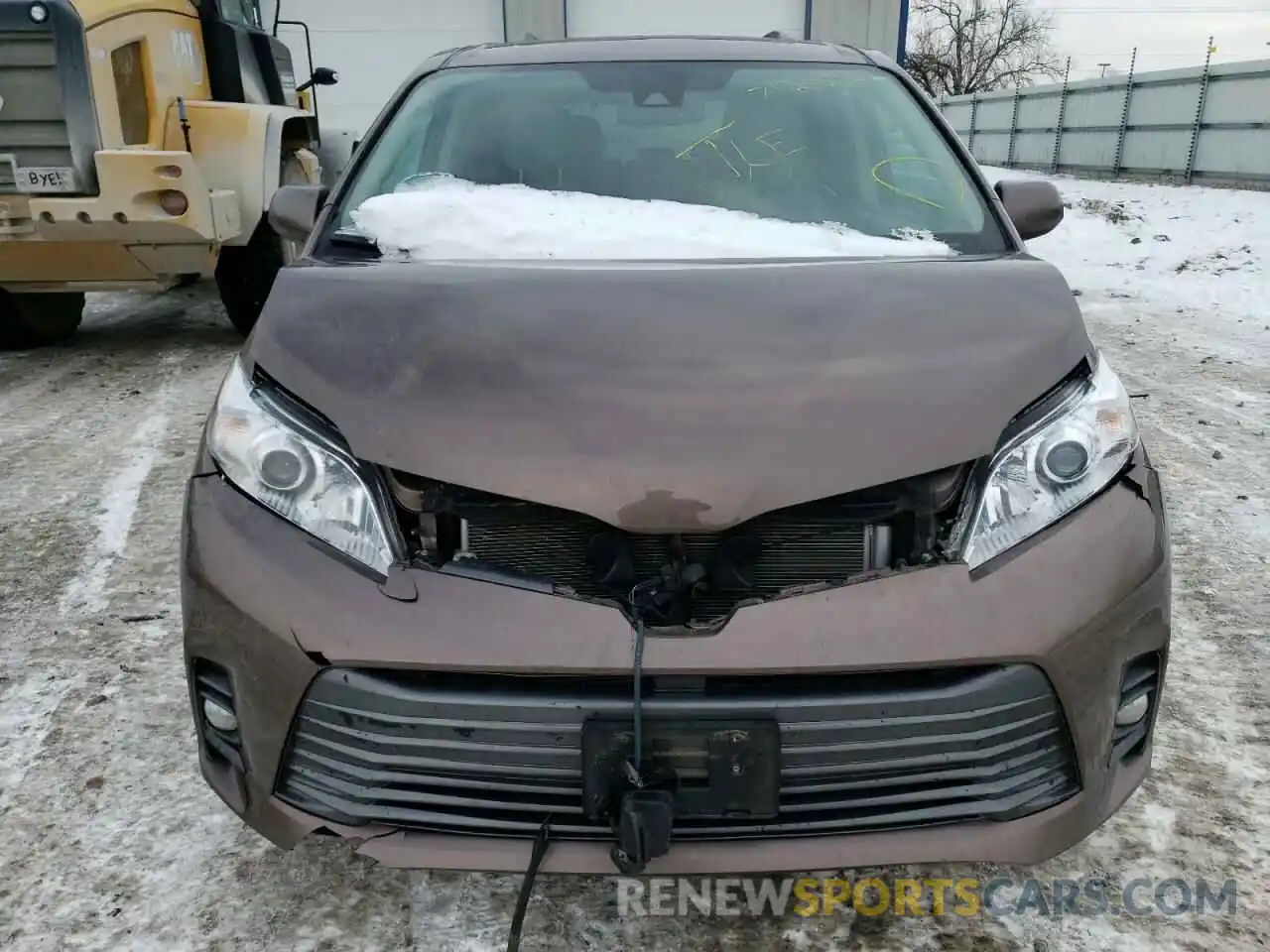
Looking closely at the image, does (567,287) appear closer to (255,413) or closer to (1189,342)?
(255,413)

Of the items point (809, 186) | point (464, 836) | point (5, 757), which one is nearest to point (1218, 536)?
point (809, 186)

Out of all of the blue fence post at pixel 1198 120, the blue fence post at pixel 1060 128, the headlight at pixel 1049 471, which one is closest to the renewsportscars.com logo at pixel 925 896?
the headlight at pixel 1049 471

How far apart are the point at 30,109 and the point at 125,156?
2.02 feet

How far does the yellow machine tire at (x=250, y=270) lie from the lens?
649 cm

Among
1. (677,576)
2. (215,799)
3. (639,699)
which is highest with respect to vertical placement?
(677,576)

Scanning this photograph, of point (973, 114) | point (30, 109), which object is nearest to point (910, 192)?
point (30, 109)

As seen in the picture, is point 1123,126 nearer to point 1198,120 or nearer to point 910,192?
point 1198,120

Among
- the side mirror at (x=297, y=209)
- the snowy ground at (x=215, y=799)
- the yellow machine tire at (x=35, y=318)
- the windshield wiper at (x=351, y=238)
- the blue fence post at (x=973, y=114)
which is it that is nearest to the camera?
the snowy ground at (x=215, y=799)

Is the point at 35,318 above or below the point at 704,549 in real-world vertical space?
below

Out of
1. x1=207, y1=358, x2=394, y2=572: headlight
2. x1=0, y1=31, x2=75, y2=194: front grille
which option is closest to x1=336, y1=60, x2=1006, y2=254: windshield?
x1=207, y1=358, x2=394, y2=572: headlight

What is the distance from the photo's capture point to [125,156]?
210 inches

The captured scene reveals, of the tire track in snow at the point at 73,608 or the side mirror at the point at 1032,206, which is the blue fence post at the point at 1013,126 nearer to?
the tire track in snow at the point at 73,608

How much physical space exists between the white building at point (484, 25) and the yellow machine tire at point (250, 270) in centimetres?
325

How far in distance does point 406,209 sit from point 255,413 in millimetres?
781
